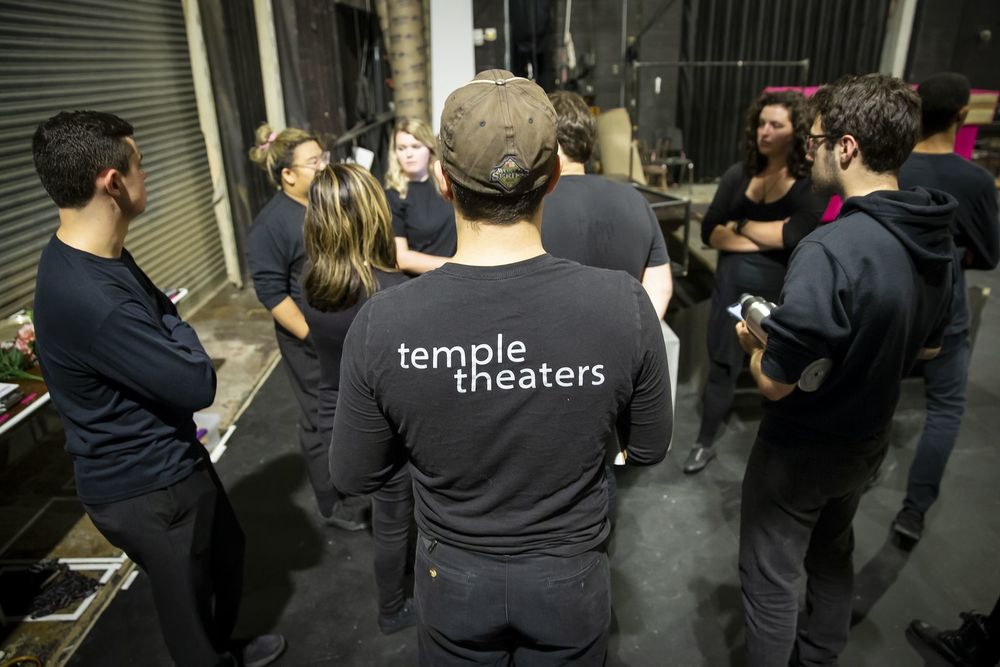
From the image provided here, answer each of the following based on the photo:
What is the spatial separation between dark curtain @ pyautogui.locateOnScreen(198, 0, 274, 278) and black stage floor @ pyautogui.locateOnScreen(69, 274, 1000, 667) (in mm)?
2743

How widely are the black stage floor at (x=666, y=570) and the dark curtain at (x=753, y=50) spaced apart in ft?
15.6

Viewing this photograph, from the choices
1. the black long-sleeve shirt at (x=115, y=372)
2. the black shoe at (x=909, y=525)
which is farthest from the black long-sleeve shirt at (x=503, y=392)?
the black shoe at (x=909, y=525)

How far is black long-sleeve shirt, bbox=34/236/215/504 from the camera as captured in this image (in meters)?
1.40

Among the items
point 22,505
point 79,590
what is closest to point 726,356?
point 79,590

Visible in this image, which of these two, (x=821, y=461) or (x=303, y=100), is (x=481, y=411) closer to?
(x=821, y=461)

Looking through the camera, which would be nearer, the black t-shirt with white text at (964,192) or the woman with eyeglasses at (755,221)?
the black t-shirt with white text at (964,192)

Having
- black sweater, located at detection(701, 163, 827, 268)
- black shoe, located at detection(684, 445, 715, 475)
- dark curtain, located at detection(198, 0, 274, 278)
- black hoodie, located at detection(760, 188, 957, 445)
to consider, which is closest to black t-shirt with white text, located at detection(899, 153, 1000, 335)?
black sweater, located at detection(701, 163, 827, 268)

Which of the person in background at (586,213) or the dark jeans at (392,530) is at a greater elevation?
the person in background at (586,213)

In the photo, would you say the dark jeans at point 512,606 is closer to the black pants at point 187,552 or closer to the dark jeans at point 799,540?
the dark jeans at point 799,540

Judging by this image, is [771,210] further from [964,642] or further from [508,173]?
[508,173]

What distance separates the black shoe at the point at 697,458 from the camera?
9.79ft

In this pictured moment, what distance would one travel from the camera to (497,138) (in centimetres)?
92

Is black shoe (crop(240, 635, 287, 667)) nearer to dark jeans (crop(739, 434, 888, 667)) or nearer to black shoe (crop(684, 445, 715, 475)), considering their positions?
dark jeans (crop(739, 434, 888, 667))

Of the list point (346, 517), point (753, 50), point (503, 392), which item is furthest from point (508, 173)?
point (753, 50)
